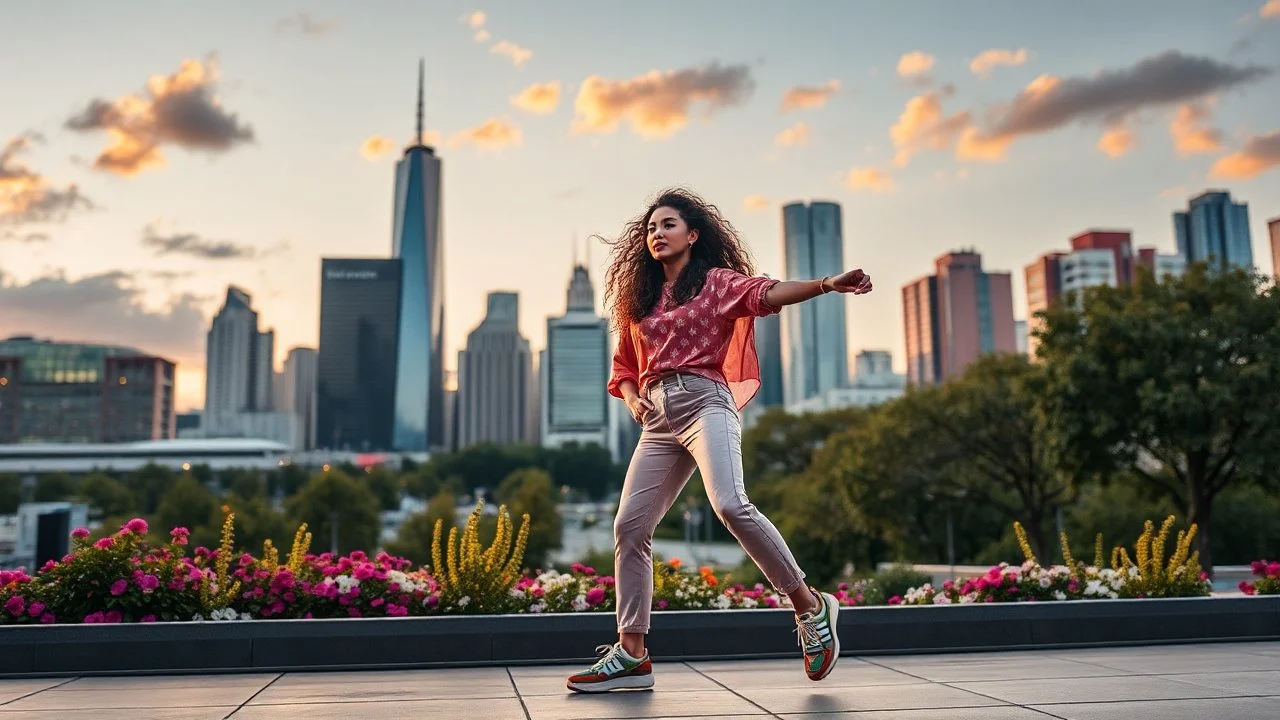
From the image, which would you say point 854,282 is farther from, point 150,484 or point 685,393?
point 150,484

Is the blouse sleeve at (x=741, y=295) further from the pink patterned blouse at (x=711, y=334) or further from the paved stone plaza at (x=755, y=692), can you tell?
the paved stone plaza at (x=755, y=692)

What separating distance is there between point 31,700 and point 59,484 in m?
102

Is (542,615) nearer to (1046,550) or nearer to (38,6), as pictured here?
(38,6)

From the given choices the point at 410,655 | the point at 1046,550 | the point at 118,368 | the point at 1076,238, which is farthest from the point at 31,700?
the point at 118,368

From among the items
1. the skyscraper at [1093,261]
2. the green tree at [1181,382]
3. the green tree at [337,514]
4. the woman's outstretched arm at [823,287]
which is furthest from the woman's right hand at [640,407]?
the skyscraper at [1093,261]

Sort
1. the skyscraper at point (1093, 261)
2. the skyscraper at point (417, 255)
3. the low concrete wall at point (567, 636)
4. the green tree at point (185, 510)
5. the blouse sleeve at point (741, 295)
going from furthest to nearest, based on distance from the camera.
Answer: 1. the skyscraper at point (417, 255)
2. the skyscraper at point (1093, 261)
3. the green tree at point (185, 510)
4. the low concrete wall at point (567, 636)
5. the blouse sleeve at point (741, 295)

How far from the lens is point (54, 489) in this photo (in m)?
91.9

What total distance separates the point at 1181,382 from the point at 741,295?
17225mm

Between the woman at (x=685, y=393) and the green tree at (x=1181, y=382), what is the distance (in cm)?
1616

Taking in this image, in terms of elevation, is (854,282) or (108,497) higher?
(854,282)

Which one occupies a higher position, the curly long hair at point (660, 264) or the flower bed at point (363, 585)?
the curly long hair at point (660, 264)

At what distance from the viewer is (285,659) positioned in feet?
17.5

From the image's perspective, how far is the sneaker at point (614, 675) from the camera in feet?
14.1

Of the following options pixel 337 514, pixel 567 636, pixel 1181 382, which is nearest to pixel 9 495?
pixel 337 514
